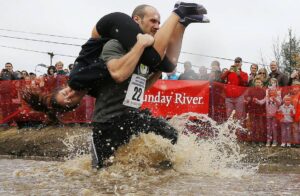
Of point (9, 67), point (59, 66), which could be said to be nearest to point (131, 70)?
point (59, 66)

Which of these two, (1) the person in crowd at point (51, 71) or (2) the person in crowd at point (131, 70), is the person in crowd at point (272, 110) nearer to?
(1) the person in crowd at point (51, 71)

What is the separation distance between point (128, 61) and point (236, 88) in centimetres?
749

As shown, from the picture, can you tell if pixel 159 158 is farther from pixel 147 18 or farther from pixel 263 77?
pixel 263 77

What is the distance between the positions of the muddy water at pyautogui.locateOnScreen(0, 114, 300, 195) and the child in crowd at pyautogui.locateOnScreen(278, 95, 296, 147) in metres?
5.23

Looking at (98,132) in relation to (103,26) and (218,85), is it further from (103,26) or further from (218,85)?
(218,85)

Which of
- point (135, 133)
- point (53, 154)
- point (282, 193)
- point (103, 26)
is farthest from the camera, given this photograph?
point (53, 154)

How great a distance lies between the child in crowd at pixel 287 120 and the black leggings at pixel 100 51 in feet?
21.6

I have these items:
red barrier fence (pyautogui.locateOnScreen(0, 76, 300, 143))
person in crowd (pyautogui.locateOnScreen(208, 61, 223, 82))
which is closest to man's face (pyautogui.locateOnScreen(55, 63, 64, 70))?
red barrier fence (pyautogui.locateOnScreen(0, 76, 300, 143))

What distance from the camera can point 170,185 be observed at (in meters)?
4.30

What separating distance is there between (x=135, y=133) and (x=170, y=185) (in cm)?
79

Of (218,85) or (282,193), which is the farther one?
(218,85)

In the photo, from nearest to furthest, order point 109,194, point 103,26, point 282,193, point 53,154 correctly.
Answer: point 109,194, point 282,193, point 103,26, point 53,154

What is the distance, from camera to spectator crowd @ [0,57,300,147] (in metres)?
10.9

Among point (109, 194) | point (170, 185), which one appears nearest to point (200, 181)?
point (170, 185)
